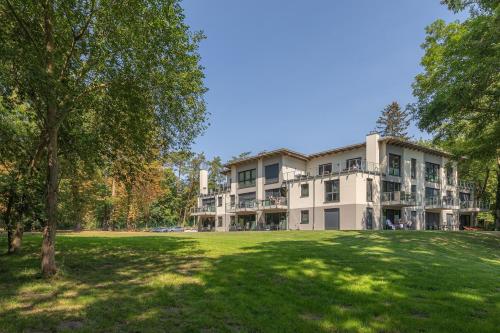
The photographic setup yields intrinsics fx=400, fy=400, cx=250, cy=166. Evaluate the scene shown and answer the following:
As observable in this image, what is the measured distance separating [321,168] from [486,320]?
37640 millimetres

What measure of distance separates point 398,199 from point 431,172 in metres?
8.99

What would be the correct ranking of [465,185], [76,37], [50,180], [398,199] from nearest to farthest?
1. [50,180]
2. [76,37]
3. [398,199]
4. [465,185]

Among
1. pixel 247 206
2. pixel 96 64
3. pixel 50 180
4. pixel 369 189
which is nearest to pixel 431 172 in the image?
pixel 369 189

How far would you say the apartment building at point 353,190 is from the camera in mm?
37125

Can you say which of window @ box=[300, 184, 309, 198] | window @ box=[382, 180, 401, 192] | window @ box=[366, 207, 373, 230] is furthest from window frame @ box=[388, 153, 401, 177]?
window @ box=[300, 184, 309, 198]

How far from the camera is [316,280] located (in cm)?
848

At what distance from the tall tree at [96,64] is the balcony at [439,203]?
35.2 metres

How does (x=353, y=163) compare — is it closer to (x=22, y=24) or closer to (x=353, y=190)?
(x=353, y=190)

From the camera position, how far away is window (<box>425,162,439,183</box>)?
42.7 m

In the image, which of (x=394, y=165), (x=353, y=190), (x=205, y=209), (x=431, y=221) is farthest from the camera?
(x=205, y=209)

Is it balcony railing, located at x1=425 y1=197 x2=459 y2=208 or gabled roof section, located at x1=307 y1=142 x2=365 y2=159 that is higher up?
gabled roof section, located at x1=307 y1=142 x2=365 y2=159

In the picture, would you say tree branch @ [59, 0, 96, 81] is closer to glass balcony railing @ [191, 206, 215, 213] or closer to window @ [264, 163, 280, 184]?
window @ [264, 163, 280, 184]

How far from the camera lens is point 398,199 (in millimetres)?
36812

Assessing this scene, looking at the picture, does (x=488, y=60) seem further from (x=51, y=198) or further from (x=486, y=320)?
(x=51, y=198)
